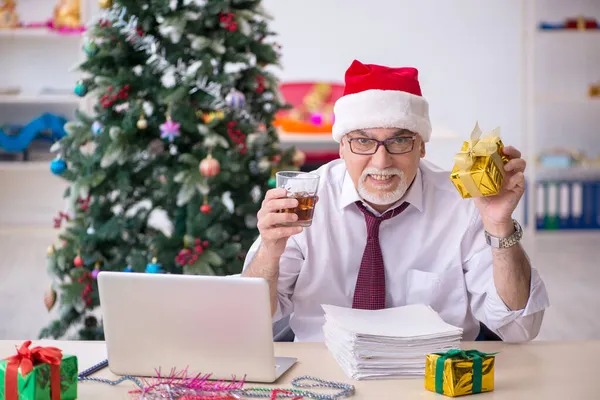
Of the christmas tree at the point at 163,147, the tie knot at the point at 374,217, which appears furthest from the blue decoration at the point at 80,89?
the tie knot at the point at 374,217

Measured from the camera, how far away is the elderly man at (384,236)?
204cm

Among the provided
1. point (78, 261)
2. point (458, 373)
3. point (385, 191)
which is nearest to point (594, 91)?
point (78, 261)

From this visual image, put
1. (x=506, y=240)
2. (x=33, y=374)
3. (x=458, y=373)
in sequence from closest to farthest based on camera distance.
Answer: (x=33, y=374) → (x=458, y=373) → (x=506, y=240)

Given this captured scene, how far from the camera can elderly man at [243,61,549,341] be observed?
2.04 metres

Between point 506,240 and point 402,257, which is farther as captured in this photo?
point 402,257

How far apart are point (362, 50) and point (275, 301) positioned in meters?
5.03

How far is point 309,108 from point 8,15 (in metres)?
2.57

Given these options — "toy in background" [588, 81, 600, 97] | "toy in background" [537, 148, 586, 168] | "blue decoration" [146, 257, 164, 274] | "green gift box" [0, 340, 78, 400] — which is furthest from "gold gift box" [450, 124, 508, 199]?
"toy in background" [588, 81, 600, 97]

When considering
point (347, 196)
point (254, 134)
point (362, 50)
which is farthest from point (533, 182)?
point (347, 196)

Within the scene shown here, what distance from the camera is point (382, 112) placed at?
2.08 meters

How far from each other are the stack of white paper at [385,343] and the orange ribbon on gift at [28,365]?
53 centimetres

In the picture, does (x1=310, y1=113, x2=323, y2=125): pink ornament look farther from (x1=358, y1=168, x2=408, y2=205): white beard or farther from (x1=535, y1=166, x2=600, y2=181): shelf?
(x1=358, y1=168, x2=408, y2=205): white beard

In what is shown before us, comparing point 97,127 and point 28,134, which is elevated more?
point 97,127

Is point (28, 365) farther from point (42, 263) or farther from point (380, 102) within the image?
point (42, 263)
